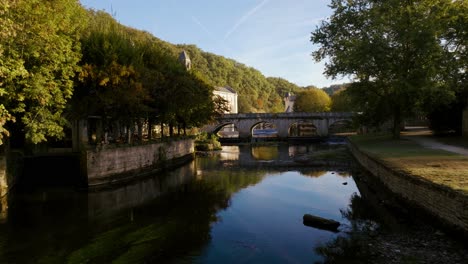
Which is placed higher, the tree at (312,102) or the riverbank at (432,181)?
the tree at (312,102)

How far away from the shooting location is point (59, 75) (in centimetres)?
2336

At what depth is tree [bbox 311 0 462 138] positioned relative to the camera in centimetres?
2870

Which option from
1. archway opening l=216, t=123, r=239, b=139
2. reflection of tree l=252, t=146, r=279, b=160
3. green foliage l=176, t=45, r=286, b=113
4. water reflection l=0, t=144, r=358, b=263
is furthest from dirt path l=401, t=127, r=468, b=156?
green foliage l=176, t=45, r=286, b=113

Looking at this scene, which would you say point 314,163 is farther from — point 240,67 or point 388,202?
point 240,67

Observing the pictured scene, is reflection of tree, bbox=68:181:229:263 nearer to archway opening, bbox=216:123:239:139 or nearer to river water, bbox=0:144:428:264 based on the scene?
river water, bbox=0:144:428:264

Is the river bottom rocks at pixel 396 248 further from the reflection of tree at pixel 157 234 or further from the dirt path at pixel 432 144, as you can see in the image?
the dirt path at pixel 432 144

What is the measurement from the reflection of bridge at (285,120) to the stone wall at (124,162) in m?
41.9

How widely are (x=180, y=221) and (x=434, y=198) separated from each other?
10491 mm

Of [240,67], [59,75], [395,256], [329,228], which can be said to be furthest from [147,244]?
[240,67]

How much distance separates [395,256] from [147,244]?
856cm

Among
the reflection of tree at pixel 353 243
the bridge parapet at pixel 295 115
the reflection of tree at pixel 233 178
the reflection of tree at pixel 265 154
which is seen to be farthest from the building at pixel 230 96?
the reflection of tree at pixel 353 243

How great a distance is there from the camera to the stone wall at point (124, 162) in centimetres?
2419

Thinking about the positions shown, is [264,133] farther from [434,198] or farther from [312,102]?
[434,198]

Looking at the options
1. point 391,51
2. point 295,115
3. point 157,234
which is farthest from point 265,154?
point 157,234
